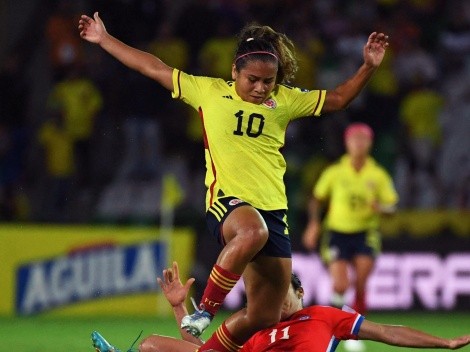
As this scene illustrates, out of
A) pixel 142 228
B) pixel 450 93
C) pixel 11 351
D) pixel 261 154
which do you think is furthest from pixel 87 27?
pixel 450 93

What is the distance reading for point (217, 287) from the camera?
764 centimetres

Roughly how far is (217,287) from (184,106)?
35.6 feet

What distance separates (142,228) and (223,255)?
8455mm

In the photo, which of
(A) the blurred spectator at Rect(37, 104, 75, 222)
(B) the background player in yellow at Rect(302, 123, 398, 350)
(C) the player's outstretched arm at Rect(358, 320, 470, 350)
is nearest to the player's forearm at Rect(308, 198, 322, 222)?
(B) the background player in yellow at Rect(302, 123, 398, 350)

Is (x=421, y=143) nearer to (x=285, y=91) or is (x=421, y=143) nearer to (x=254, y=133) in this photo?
(x=285, y=91)

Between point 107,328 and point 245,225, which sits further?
point 107,328

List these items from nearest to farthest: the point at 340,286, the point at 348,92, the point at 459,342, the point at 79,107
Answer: the point at 459,342
the point at 348,92
the point at 340,286
the point at 79,107

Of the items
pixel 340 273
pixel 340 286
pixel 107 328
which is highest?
pixel 340 273

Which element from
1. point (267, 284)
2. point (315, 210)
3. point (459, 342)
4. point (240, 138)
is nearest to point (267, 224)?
point (267, 284)

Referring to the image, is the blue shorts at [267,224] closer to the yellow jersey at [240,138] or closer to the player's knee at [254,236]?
the yellow jersey at [240,138]

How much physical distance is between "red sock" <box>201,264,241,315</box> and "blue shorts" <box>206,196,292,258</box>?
11.6 inches

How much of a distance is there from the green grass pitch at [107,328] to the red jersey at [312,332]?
12.2 feet

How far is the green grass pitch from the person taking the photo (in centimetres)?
1204

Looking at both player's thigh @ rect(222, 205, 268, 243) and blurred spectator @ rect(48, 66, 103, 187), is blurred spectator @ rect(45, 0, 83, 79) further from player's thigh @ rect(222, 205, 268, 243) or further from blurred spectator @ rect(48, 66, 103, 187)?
player's thigh @ rect(222, 205, 268, 243)
